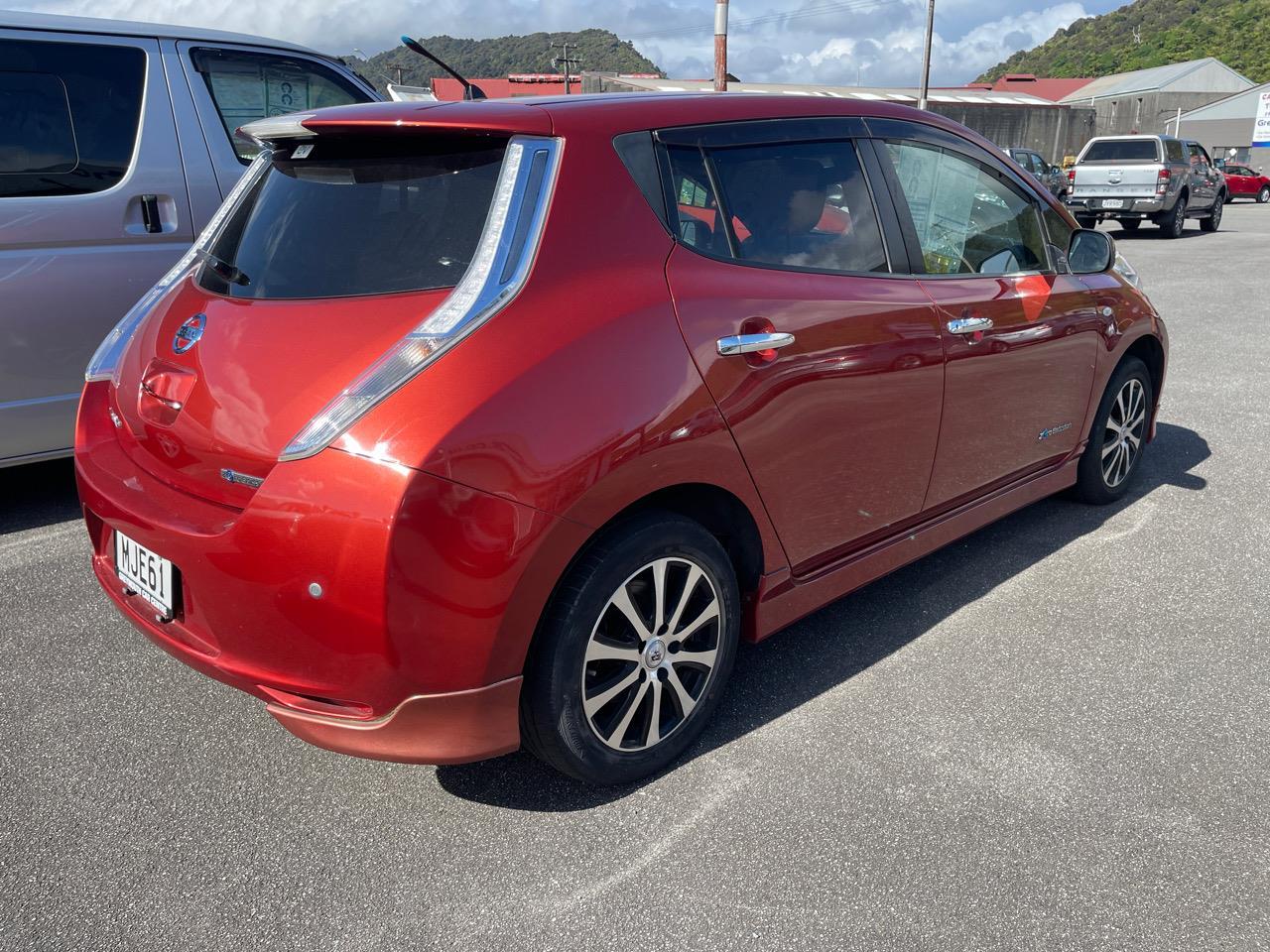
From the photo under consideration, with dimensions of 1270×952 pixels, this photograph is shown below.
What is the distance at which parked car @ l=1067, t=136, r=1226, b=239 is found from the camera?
1952 centimetres

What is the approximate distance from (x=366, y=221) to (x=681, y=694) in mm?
1453

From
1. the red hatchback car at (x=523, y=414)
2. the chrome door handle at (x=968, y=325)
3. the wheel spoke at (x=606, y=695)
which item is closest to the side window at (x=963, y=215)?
→ the red hatchback car at (x=523, y=414)

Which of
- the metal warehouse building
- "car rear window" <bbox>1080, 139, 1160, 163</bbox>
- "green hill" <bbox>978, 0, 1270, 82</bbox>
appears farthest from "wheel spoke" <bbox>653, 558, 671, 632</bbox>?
"green hill" <bbox>978, 0, 1270, 82</bbox>

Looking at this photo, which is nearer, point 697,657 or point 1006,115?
point 697,657

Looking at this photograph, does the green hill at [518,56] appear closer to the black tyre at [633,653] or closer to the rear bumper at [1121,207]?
the rear bumper at [1121,207]

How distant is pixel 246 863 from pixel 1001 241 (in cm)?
320

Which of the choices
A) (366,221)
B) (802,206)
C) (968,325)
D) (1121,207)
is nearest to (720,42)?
(1121,207)

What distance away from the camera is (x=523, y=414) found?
216cm

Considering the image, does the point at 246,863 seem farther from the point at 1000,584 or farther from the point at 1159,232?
the point at 1159,232

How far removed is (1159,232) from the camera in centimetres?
2145

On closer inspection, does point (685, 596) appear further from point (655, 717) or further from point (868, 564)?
point (868, 564)

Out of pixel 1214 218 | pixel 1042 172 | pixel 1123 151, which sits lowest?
pixel 1214 218

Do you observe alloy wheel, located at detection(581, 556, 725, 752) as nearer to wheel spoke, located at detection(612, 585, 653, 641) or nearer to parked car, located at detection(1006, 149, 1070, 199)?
wheel spoke, located at detection(612, 585, 653, 641)

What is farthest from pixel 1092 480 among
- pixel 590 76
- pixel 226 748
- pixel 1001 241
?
pixel 590 76
